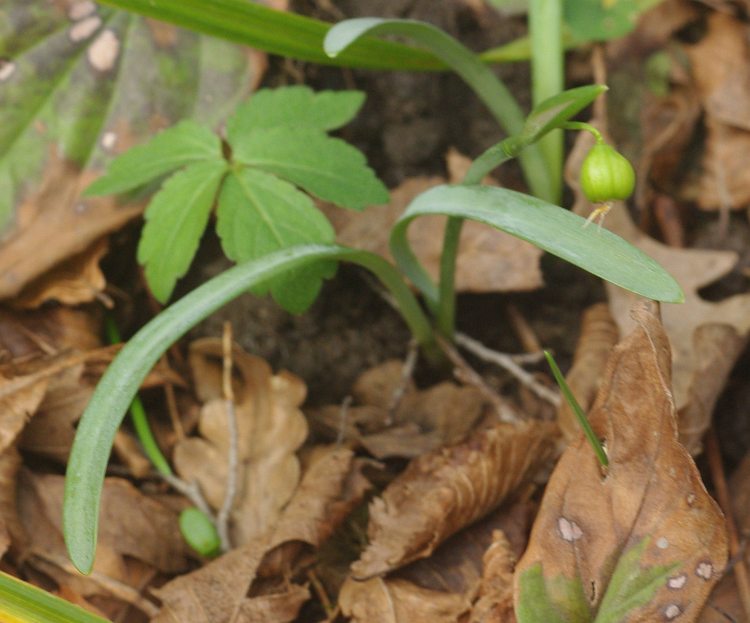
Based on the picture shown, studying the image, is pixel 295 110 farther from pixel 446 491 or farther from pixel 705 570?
pixel 705 570

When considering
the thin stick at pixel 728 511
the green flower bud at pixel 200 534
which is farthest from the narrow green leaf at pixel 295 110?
the thin stick at pixel 728 511

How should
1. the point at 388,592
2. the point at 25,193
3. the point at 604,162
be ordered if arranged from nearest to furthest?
the point at 604,162, the point at 388,592, the point at 25,193

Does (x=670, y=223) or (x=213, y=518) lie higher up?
(x=670, y=223)

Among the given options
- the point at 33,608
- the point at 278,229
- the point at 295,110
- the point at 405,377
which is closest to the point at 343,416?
the point at 405,377

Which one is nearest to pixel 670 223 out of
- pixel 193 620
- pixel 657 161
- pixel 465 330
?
pixel 657 161

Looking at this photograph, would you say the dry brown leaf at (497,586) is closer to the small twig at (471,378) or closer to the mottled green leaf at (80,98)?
the small twig at (471,378)

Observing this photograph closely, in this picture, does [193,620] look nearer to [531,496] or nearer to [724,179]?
[531,496]
